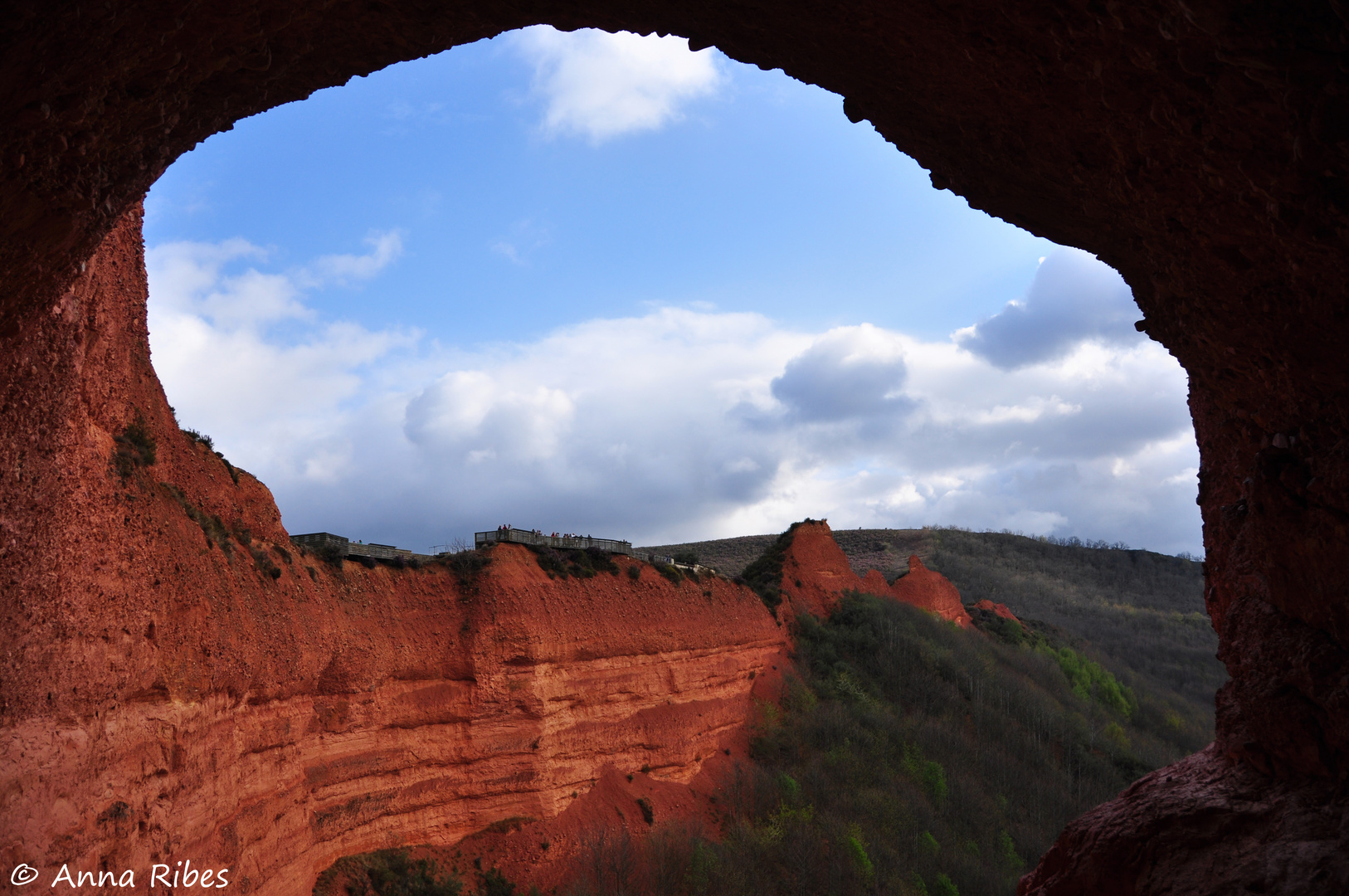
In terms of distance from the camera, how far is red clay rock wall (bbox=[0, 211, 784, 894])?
6906 millimetres

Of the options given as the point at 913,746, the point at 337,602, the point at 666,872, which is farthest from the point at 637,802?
the point at 913,746

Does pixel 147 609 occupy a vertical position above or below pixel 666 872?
above

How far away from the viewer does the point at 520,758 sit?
1583cm

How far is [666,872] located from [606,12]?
51.1 ft

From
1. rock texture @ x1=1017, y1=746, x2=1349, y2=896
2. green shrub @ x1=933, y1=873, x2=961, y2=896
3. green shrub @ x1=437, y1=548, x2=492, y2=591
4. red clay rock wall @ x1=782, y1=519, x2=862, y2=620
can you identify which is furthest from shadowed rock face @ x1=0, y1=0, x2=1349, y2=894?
red clay rock wall @ x1=782, y1=519, x2=862, y2=620

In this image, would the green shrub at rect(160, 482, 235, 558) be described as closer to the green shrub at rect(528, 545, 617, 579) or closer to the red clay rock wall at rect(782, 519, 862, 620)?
the green shrub at rect(528, 545, 617, 579)

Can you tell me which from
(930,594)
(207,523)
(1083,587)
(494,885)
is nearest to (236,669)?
(207,523)

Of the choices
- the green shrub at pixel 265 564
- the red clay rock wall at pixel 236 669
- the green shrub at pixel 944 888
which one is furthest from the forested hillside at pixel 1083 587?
the green shrub at pixel 265 564

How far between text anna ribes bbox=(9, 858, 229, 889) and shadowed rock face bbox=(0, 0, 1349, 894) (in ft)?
1.58

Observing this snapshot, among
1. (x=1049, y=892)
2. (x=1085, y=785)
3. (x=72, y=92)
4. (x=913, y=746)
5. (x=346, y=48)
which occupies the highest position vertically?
(x=346, y=48)

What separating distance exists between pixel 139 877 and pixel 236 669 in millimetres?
2690

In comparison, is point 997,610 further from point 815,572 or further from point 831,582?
point 815,572

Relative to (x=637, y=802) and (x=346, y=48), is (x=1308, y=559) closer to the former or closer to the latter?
(x=346, y=48)

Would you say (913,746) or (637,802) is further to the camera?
(913,746)
